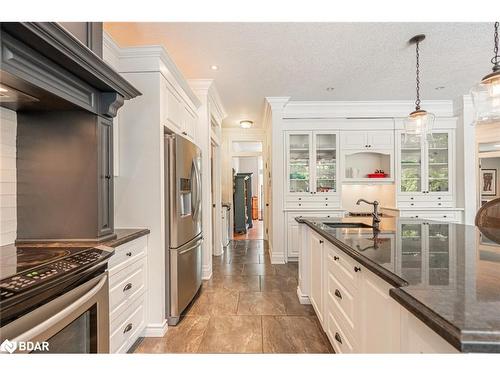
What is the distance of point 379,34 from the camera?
2.37 metres

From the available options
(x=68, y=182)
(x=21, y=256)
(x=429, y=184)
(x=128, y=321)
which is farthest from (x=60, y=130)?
(x=429, y=184)

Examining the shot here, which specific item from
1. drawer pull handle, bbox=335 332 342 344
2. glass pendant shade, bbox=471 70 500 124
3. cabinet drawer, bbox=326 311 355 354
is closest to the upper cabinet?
glass pendant shade, bbox=471 70 500 124

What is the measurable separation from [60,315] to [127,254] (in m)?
0.84

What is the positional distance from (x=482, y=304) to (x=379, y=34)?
8.43ft

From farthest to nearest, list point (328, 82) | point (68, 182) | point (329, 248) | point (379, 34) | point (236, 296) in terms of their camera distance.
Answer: point (328, 82) < point (236, 296) < point (379, 34) < point (329, 248) < point (68, 182)

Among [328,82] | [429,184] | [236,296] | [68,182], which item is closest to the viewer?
[68,182]

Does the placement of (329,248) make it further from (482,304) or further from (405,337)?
(482,304)

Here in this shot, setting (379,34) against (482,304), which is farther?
(379,34)

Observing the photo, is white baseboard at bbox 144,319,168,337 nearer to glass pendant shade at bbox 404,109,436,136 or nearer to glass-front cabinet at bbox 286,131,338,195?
glass-front cabinet at bbox 286,131,338,195

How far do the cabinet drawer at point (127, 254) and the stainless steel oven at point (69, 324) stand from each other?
0.27 meters

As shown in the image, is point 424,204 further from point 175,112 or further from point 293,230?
point 175,112

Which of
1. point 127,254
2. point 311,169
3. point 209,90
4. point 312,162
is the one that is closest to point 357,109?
point 312,162

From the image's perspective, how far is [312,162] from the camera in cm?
440
